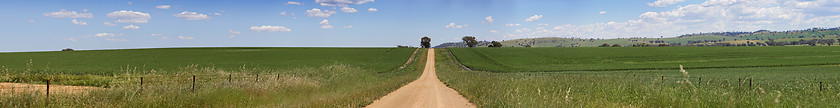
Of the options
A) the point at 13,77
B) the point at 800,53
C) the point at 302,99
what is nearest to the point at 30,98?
the point at 302,99

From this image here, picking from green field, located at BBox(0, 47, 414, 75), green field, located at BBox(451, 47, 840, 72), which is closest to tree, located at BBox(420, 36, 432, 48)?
green field, located at BBox(451, 47, 840, 72)

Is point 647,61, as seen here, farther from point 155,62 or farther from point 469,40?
point 469,40

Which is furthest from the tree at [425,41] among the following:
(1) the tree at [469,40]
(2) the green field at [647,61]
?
(2) the green field at [647,61]

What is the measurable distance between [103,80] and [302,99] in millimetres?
16413

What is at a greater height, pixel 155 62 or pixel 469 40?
pixel 469 40

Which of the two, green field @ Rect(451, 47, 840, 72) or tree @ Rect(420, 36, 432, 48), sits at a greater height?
tree @ Rect(420, 36, 432, 48)

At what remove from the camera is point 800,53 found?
70.1m

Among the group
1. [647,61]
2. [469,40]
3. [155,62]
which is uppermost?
[469,40]

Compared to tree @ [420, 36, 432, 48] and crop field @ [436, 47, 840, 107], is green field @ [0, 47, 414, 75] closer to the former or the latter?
crop field @ [436, 47, 840, 107]

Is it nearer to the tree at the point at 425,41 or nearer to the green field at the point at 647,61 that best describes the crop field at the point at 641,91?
the green field at the point at 647,61

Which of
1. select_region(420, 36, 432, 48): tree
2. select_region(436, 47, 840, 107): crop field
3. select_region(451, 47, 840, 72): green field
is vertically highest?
select_region(420, 36, 432, 48): tree

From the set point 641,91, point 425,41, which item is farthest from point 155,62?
point 425,41

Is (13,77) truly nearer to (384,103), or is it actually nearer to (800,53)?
(384,103)

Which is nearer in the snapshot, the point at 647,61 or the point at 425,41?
the point at 647,61
